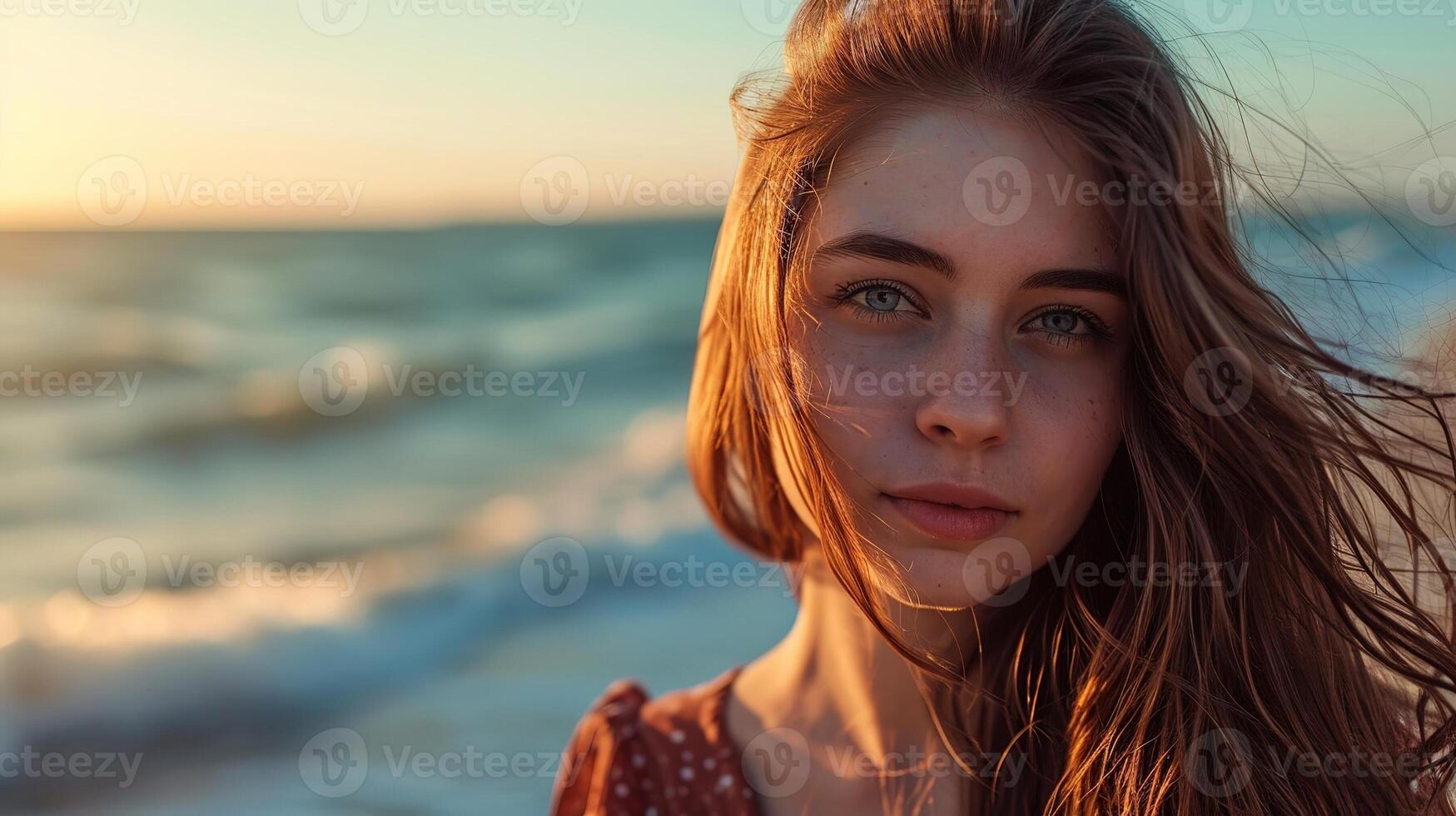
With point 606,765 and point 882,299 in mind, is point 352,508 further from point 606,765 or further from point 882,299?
point 882,299

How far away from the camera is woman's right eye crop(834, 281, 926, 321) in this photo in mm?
1823

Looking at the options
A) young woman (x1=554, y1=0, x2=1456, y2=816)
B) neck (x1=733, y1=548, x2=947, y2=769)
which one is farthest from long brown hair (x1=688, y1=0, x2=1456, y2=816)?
neck (x1=733, y1=548, x2=947, y2=769)

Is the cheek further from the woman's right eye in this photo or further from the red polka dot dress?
the red polka dot dress

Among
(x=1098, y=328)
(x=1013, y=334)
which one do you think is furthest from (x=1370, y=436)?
(x=1013, y=334)

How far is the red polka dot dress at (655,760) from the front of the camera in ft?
7.37

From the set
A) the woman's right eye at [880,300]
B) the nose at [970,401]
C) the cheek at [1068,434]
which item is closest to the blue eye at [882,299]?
the woman's right eye at [880,300]

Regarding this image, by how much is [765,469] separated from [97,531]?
5818mm

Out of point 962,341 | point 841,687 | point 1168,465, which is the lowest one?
Answer: point 841,687

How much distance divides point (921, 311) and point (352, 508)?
19.1 feet

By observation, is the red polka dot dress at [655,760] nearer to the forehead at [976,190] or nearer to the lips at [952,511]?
the lips at [952,511]

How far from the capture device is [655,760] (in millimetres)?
2318

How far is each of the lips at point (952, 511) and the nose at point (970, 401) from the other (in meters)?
0.08

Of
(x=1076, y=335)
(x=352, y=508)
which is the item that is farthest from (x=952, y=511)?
(x=352, y=508)

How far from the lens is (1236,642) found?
1.95 m
